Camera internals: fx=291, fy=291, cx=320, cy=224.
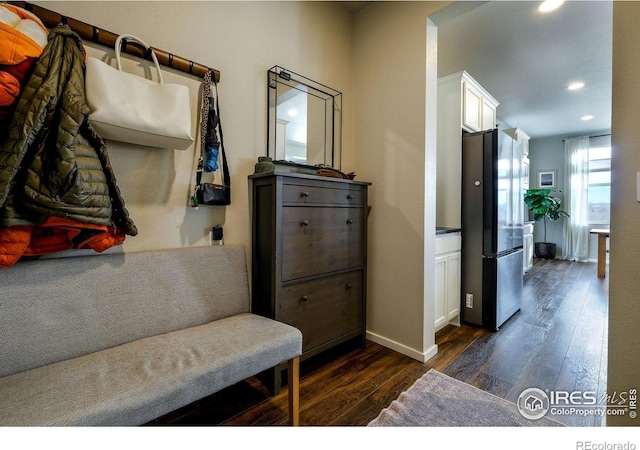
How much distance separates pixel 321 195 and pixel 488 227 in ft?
5.45

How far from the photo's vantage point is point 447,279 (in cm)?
254

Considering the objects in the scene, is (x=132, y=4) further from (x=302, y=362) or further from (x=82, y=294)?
(x=302, y=362)

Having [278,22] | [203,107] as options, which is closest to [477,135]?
[278,22]

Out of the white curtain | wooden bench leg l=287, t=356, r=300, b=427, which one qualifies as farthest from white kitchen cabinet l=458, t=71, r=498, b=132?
the white curtain

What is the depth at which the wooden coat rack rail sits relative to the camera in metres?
1.22

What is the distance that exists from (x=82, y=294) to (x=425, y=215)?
77.6 inches

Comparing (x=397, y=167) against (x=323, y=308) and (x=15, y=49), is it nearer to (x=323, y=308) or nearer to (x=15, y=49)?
(x=323, y=308)

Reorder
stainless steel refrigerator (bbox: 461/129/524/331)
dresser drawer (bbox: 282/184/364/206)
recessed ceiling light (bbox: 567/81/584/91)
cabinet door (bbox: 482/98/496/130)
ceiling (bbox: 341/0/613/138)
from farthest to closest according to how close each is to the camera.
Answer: recessed ceiling light (bbox: 567/81/584/91), cabinet door (bbox: 482/98/496/130), stainless steel refrigerator (bbox: 461/129/524/331), ceiling (bbox: 341/0/613/138), dresser drawer (bbox: 282/184/364/206)

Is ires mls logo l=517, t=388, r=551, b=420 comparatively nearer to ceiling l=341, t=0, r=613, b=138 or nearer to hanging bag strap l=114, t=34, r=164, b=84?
ceiling l=341, t=0, r=613, b=138

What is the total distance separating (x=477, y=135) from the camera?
2637 millimetres

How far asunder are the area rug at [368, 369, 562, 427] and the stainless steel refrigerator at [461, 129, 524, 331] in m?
1.14

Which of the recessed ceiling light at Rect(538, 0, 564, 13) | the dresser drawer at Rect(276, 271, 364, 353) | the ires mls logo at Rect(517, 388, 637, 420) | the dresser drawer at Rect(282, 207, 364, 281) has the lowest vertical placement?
the ires mls logo at Rect(517, 388, 637, 420)

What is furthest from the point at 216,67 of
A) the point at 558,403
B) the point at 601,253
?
the point at 601,253

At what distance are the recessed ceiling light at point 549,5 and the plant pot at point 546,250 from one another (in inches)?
220
